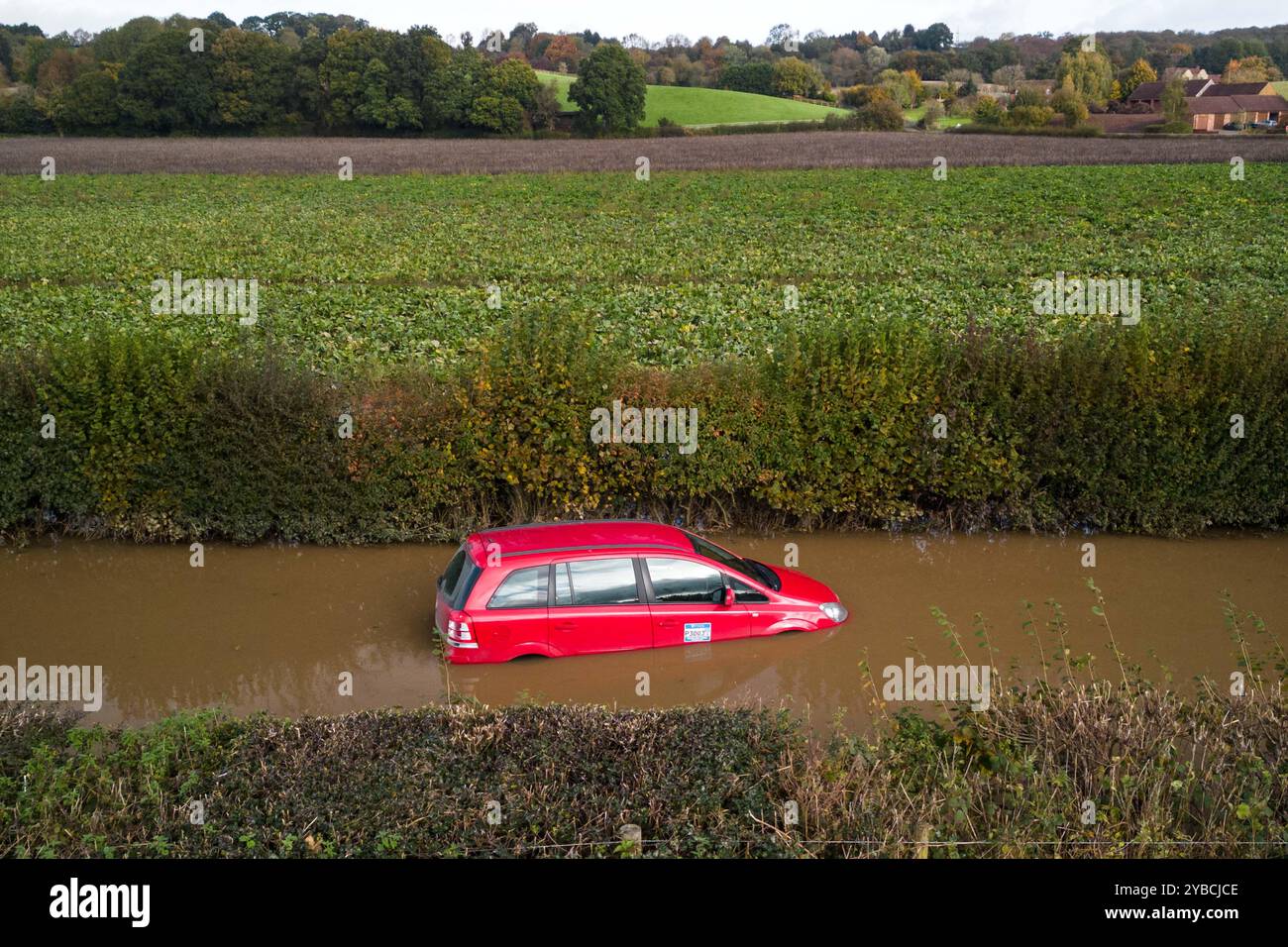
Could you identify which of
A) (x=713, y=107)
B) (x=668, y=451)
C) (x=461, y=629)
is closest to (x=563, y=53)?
(x=713, y=107)

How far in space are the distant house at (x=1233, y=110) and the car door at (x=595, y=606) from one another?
71.9 m

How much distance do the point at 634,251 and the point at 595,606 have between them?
77.7 feet

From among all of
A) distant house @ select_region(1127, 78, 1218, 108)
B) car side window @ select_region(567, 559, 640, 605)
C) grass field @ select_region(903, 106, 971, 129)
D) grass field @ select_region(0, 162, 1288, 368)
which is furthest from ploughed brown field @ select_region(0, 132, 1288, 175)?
car side window @ select_region(567, 559, 640, 605)

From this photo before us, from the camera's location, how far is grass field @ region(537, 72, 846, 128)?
8175 centimetres

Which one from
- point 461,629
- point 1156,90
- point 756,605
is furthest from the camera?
point 1156,90

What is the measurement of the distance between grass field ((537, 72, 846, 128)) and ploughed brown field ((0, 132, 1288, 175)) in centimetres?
1112

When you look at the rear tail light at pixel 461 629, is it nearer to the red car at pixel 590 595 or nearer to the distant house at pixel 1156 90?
the red car at pixel 590 595

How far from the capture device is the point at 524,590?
11109 millimetres

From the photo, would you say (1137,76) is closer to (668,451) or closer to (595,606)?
(668,451)

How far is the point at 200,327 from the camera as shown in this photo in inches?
906

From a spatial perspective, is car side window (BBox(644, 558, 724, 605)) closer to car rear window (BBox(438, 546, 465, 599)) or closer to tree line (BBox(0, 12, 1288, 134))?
car rear window (BBox(438, 546, 465, 599))

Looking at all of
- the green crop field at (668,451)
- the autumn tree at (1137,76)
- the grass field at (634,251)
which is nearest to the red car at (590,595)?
the green crop field at (668,451)

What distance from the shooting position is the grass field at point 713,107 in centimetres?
8175
